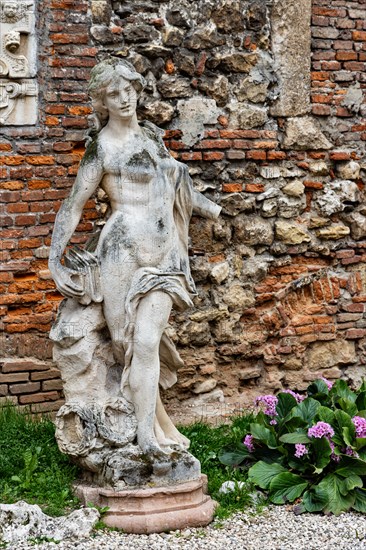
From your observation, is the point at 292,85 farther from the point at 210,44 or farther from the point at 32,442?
the point at 32,442

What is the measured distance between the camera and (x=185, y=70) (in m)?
7.86

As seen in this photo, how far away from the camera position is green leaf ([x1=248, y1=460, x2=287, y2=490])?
637 centimetres

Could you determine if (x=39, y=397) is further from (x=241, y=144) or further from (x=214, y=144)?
(x=241, y=144)

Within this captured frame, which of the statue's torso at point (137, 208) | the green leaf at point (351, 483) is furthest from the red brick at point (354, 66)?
the green leaf at point (351, 483)

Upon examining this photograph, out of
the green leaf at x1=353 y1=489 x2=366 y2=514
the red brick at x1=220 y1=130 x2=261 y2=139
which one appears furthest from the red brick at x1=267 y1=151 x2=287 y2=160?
the green leaf at x1=353 y1=489 x2=366 y2=514

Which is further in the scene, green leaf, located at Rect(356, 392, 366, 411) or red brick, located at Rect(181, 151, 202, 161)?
red brick, located at Rect(181, 151, 202, 161)

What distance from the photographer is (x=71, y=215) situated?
6.25 metres

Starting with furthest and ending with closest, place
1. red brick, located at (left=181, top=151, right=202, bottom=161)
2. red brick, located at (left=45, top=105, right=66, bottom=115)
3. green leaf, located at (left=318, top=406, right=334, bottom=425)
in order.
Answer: red brick, located at (left=181, top=151, right=202, bottom=161) → red brick, located at (left=45, top=105, right=66, bottom=115) → green leaf, located at (left=318, top=406, right=334, bottom=425)

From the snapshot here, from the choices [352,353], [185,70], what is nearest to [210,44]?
[185,70]

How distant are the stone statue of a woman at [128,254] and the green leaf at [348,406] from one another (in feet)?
3.56

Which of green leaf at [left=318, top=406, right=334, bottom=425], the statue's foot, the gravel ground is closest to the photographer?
the gravel ground

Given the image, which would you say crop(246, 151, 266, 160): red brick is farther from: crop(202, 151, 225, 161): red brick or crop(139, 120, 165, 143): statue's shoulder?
crop(139, 120, 165, 143): statue's shoulder

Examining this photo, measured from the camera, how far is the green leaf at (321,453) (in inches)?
247

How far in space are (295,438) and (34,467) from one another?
1554 mm
